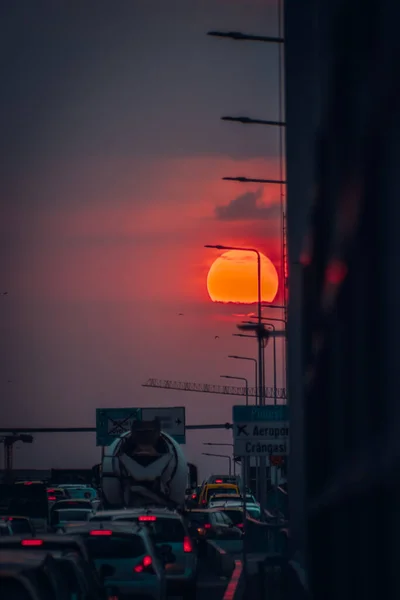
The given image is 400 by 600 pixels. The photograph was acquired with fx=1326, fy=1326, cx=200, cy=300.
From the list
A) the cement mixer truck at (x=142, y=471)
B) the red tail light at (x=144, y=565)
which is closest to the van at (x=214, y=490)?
the cement mixer truck at (x=142, y=471)

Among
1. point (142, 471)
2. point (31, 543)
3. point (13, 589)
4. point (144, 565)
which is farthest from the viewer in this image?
point (142, 471)

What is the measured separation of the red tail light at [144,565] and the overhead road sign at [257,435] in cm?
978

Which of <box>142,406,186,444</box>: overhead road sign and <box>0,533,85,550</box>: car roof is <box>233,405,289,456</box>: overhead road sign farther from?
<box>142,406,186,444</box>: overhead road sign

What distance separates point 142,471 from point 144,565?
19.6m

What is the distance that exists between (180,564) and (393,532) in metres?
15.8

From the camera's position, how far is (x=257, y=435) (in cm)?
2669

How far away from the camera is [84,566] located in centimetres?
1100

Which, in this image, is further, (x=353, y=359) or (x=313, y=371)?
(x=313, y=371)

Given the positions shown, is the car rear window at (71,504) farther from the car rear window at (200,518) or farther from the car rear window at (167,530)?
the car rear window at (167,530)

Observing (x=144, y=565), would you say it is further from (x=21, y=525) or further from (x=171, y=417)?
(x=171, y=417)

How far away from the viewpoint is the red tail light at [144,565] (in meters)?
16.1

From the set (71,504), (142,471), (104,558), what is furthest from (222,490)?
(104,558)

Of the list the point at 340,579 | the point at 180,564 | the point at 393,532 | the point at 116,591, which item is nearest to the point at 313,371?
the point at 340,579

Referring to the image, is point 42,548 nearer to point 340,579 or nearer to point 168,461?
point 340,579
